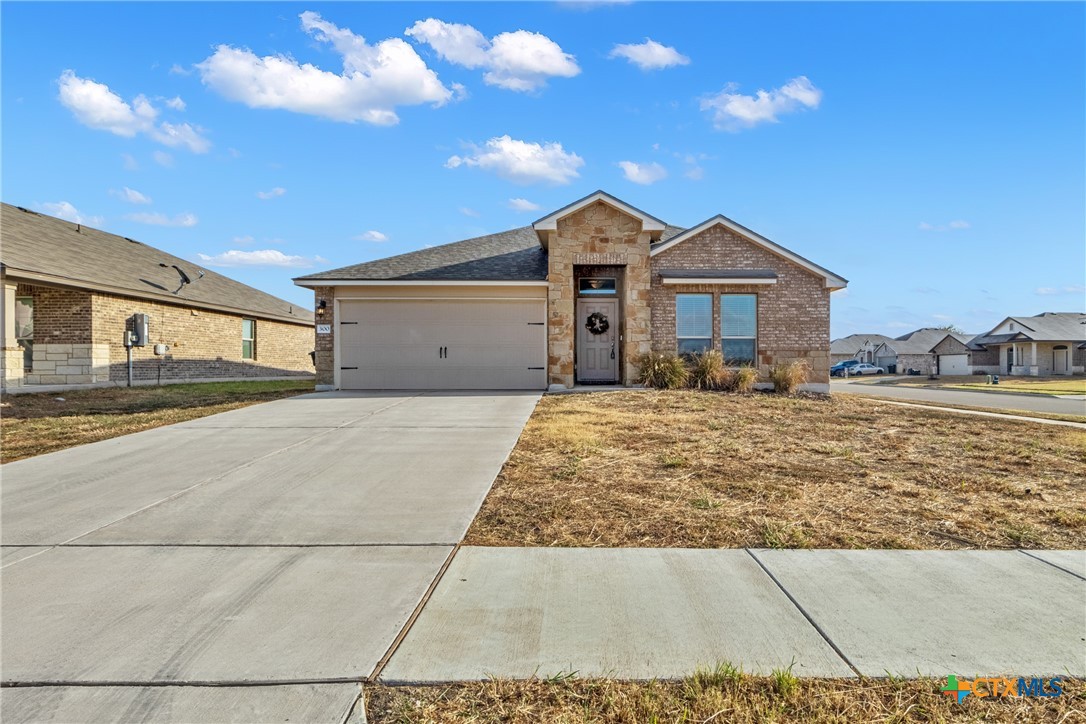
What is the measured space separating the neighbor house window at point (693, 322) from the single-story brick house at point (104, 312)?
15.5 meters

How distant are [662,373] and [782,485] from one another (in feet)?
27.9

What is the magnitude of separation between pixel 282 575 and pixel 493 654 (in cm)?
169

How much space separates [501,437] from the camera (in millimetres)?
8211

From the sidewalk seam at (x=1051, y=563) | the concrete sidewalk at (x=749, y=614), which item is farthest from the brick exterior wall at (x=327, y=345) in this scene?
the sidewalk seam at (x=1051, y=563)

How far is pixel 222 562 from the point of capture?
13.1 ft

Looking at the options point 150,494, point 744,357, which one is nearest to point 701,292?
point 744,357

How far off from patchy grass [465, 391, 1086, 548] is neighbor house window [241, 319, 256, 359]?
17634mm

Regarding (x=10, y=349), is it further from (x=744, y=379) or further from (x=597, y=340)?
(x=744, y=379)

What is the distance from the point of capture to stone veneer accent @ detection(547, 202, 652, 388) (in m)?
14.3

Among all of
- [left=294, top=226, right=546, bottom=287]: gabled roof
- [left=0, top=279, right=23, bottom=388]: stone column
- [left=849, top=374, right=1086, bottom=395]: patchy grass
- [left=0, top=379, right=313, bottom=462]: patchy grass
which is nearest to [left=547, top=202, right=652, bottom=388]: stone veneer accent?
[left=294, top=226, right=546, bottom=287]: gabled roof

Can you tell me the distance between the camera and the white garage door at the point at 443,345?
A: 14672 mm

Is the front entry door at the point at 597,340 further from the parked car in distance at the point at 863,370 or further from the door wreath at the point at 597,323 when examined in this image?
the parked car in distance at the point at 863,370

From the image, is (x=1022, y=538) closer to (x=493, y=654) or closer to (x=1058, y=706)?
(x=1058, y=706)

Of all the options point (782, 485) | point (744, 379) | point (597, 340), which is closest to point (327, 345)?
point (597, 340)
